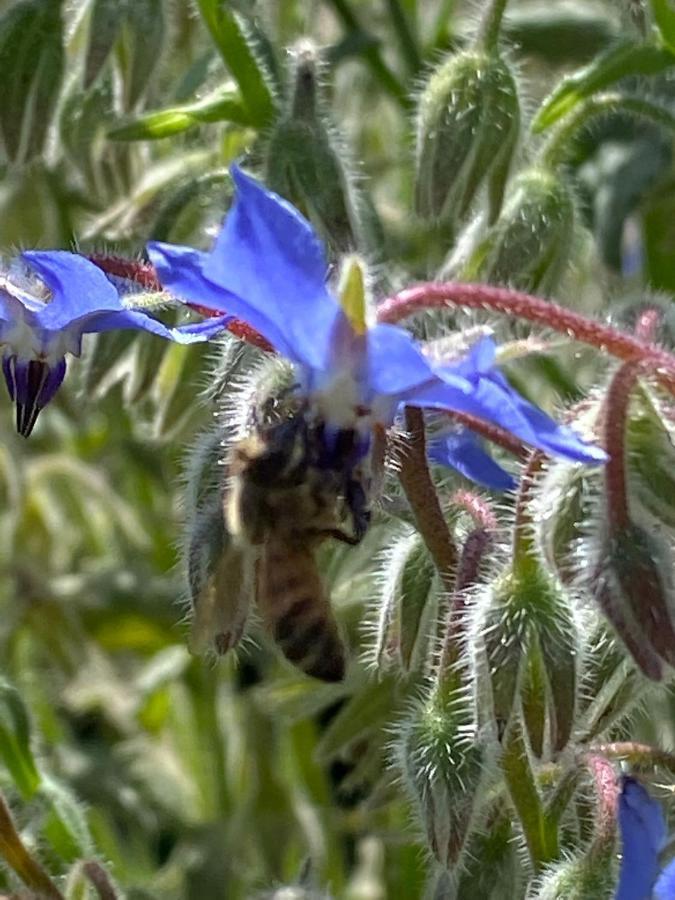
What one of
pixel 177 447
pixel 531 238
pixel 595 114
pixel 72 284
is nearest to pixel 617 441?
pixel 72 284

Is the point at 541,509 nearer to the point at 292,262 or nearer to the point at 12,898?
the point at 292,262

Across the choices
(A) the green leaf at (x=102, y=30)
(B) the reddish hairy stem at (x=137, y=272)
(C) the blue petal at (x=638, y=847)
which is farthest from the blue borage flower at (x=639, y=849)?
(A) the green leaf at (x=102, y=30)

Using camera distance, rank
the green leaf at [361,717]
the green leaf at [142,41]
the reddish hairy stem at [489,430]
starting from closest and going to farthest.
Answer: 1. the reddish hairy stem at [489,430]
2. the green leaf at [361,717]
3. the green leaf at [142,41]

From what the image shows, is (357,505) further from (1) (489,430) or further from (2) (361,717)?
(2) (361,717)

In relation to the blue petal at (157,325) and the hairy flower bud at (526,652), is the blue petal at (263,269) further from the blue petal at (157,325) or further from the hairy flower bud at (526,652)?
the hairy flower bud at (526,652)

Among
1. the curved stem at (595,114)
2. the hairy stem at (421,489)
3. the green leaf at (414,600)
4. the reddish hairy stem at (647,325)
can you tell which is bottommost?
the green leaf at (414,600)

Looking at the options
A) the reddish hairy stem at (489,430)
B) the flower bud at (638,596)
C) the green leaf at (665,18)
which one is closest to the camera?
the flower bud at (638,596)
